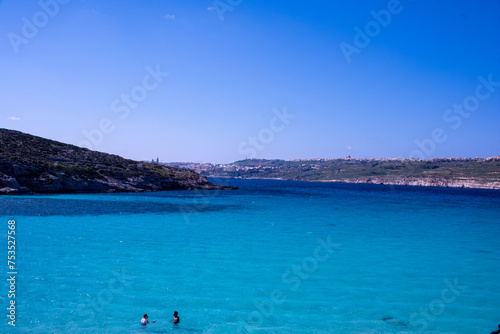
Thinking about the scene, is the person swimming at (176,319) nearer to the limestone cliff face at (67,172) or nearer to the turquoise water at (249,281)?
the turquoise water at (249,281)

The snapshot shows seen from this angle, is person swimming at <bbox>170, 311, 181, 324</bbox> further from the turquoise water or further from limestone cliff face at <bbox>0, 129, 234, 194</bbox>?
limestone cliff face at <bbox>0, 129, 234, 194</bbox>

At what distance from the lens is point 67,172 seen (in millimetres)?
75562

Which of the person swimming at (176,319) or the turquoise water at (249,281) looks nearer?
the person swimming at (176,319)

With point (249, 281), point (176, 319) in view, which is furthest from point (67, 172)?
point (176, 319)

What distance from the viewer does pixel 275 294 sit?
15.7 meters

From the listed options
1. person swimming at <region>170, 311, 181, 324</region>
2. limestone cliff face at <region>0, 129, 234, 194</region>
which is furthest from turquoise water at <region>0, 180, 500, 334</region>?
limestone cliff face at <region>0, 129, 234, 194</region>

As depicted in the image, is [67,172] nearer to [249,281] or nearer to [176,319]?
[249,281]

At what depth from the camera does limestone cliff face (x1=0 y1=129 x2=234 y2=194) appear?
214ft

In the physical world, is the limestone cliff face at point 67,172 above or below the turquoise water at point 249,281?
above

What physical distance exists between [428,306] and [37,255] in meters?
20.6

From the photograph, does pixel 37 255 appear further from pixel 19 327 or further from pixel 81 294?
pixel 19 327

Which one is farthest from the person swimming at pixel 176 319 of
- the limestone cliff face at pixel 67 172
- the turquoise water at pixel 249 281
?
the limestone cliff face at pixel 67 172

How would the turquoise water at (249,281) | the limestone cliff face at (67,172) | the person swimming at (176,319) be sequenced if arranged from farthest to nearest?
the limestone cliff face at (67,172) < the turquoise water at (249,281) < the person swimming at (176,319)

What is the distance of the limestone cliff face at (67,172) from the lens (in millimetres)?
65125
